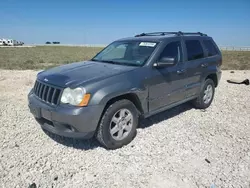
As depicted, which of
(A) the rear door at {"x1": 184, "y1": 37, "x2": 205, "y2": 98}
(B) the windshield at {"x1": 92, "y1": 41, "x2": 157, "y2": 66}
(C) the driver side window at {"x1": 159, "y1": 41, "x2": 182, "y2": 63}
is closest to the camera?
(B) the windshield at {"x1": 92, "y1": 41, "x2": 157, "y2": 66}

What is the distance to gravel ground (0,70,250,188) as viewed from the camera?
3.05m

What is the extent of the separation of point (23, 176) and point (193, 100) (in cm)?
421

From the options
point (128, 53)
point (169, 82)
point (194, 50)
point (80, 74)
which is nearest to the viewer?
point (80, 74)

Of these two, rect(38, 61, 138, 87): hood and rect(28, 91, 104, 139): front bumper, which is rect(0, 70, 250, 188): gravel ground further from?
rect(38, 61, 138, 87): hood

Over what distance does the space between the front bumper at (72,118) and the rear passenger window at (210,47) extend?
12.2 feet

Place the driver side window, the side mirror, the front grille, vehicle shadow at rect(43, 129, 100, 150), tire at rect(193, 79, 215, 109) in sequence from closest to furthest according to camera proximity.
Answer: the front grille < vehicle shadow at rect(43, 129, 100, 150) < the side mirror < the driver side window < tire at rect(193, 79, 215, 109)

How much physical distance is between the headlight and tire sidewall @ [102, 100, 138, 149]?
1.47ft

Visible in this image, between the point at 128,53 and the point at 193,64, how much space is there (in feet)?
5.01

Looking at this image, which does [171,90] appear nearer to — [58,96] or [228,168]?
[228,168]

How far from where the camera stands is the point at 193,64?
5.18 metres

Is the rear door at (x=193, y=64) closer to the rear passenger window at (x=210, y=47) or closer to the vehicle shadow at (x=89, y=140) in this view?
the rear passenger window at (x=210, y=47)

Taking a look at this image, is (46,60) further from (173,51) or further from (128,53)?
(173,51)

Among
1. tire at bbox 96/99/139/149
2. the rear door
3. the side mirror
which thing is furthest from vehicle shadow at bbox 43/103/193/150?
the side mirror

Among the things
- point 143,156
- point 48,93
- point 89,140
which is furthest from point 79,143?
point 143,156
